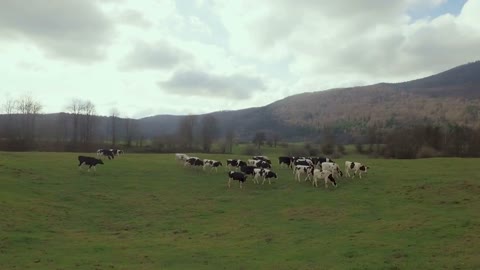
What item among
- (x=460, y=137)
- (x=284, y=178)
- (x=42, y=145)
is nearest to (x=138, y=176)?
(x=284, y=178)

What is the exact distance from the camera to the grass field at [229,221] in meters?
17.8

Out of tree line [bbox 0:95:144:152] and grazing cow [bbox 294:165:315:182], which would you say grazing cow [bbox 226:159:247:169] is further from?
tree line [bbox 0:95:144:152]

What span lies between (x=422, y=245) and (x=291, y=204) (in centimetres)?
1320

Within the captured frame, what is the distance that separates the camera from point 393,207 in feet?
91.4

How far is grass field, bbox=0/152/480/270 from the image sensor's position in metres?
17.8

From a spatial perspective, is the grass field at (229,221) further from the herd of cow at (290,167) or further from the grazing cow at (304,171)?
the grazing cow at (304,171)

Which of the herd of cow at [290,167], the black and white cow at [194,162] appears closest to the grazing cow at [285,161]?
the herd of cow at [290,167]

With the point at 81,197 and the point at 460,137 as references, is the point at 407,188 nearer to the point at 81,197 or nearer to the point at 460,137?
the point at 81,197

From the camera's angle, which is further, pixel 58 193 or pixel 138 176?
pixel 138 176

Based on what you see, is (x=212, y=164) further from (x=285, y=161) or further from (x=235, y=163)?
(x=285, y=161)

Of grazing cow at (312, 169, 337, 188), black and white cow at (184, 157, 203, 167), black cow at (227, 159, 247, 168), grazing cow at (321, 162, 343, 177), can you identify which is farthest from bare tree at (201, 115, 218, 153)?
grazing cow at (312, 169, 337, 188)

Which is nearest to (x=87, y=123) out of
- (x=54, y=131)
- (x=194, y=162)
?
(x=54, y=131)

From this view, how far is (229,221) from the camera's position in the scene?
26828mm

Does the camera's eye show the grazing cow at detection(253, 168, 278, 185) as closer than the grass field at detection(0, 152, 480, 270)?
No
